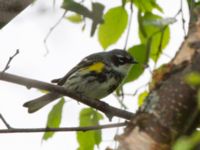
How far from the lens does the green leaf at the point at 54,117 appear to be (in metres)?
2.80

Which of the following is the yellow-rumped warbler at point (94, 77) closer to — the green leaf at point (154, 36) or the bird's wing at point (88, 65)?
the bird's wing at point (88, 65)

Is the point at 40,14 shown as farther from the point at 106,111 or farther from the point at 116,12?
the point at 106,111

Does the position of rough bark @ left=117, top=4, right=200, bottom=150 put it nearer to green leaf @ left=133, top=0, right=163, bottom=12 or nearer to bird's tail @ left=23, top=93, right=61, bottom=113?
green leaf @ left=133, top=0, right=163, bottom=12

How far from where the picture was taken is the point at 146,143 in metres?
1.42

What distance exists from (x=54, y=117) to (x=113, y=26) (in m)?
0.54

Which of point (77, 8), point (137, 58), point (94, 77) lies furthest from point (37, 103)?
point (77, 8)

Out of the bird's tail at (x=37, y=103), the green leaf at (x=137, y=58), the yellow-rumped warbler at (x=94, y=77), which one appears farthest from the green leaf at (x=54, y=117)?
the bird's tail at (x=37, y=103)

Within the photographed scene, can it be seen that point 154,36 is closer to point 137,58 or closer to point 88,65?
point 137,58

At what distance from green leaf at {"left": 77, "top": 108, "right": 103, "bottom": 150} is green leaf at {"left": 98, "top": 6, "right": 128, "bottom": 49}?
37 centimetres

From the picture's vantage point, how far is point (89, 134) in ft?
9.27

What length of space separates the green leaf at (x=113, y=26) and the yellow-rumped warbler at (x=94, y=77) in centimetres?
149

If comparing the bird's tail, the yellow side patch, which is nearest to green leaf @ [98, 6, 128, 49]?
the bird's tail

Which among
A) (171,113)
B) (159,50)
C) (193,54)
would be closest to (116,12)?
(159,50)

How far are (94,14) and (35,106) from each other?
2.21m
